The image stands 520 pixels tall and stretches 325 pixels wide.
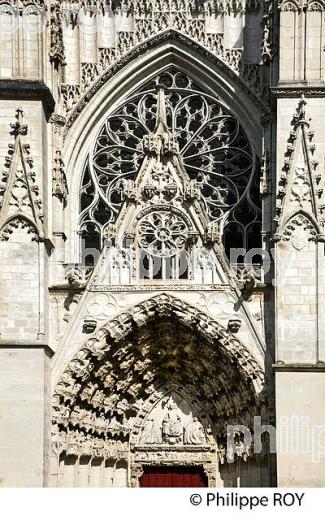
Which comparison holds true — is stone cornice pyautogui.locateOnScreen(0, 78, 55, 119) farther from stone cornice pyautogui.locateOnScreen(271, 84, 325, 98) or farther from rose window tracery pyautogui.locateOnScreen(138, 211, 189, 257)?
stone cornice pyautogui.locateOnScreen(271, 84, 325, 98)

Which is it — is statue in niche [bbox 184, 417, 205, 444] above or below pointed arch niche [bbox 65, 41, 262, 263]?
below

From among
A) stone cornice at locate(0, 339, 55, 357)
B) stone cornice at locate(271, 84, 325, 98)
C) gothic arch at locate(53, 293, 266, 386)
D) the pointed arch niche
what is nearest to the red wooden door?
gothic arch at locate(53, 293, 266, 386)

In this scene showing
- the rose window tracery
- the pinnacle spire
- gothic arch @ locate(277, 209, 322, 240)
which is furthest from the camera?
the rose window tracery

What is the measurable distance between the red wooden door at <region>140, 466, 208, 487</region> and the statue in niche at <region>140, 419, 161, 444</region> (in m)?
0.37

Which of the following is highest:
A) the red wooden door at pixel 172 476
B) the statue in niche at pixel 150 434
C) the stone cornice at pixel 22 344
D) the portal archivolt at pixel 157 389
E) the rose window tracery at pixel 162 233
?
the rose window tracery at pixel 162 233

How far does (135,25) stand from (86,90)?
49.2 inches

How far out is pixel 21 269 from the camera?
18.4 m

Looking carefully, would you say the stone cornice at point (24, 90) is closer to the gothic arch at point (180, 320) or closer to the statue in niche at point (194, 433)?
the gothic arch at point (180, 320)

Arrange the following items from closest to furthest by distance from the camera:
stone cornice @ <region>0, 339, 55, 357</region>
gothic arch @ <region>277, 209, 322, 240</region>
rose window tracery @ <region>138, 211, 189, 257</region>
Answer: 1. stone cornice @ <region>0, 339, 55, 357</region>
2. gothic arch @ <region>277, 209, 322, 240</region>
3. rose window tracery @ <region>138, 211, 189, 257</region>

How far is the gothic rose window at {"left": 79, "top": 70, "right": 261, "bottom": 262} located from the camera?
1991cm

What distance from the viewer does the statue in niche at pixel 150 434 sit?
63.8ft

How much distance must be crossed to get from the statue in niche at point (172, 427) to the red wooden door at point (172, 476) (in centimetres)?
42

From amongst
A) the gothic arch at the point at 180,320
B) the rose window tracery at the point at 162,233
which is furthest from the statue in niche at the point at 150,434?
the rose window tracery at the point at 162,233

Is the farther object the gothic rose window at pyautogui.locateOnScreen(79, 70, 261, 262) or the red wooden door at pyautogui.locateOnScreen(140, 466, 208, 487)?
the gothic rose window at pyautogui.locateOnScreen(79, 70, 261, 262)
